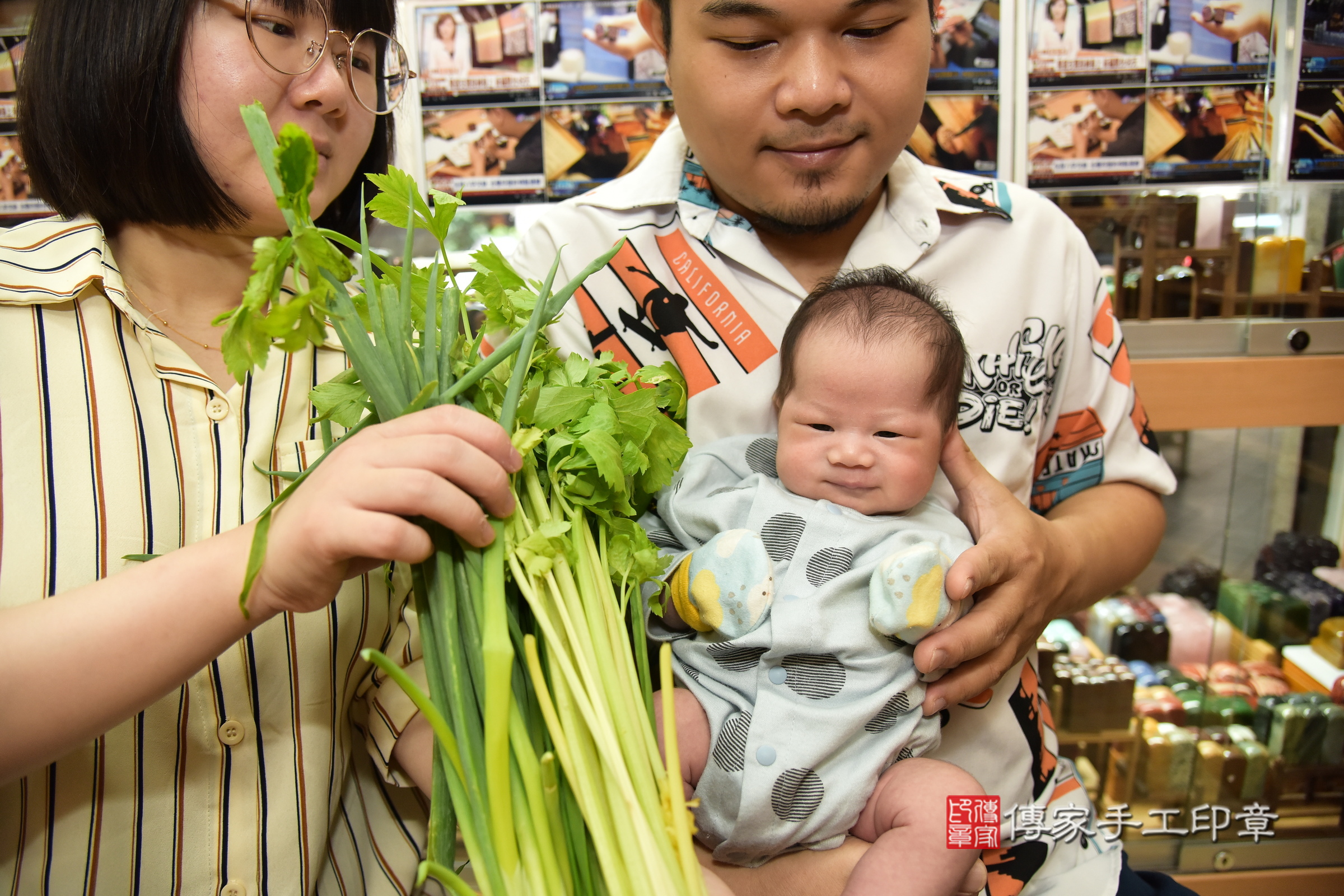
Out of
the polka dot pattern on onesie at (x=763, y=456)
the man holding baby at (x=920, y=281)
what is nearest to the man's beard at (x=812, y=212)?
the man holding baby at (x=920, y=281)

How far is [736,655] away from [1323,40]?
2.17 meters

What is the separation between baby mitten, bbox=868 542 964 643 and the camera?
1146 millimetres

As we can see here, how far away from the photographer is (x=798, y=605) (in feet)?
3.91

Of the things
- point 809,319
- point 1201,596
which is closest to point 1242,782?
point 1201,596

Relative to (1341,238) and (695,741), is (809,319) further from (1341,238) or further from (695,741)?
(1341,238)

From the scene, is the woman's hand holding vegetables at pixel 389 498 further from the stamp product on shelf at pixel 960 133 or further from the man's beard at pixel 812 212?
the stamp product on shelf at pixel 960 133

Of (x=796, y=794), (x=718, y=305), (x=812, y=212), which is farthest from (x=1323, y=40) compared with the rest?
(x=796, y=794)

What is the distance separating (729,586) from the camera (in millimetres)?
1191

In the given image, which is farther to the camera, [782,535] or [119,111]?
[782,535]

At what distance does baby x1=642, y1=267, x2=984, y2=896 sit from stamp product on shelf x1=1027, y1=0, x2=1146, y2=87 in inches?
46.0

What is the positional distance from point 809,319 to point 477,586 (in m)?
0.74

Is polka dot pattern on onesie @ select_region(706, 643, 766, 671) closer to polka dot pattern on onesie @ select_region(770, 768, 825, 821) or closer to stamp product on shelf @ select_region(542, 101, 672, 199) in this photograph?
polka dot pattern on onesie @ select_region(770, 768, 825, 821)

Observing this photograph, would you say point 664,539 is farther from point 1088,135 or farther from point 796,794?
point 1088,135
